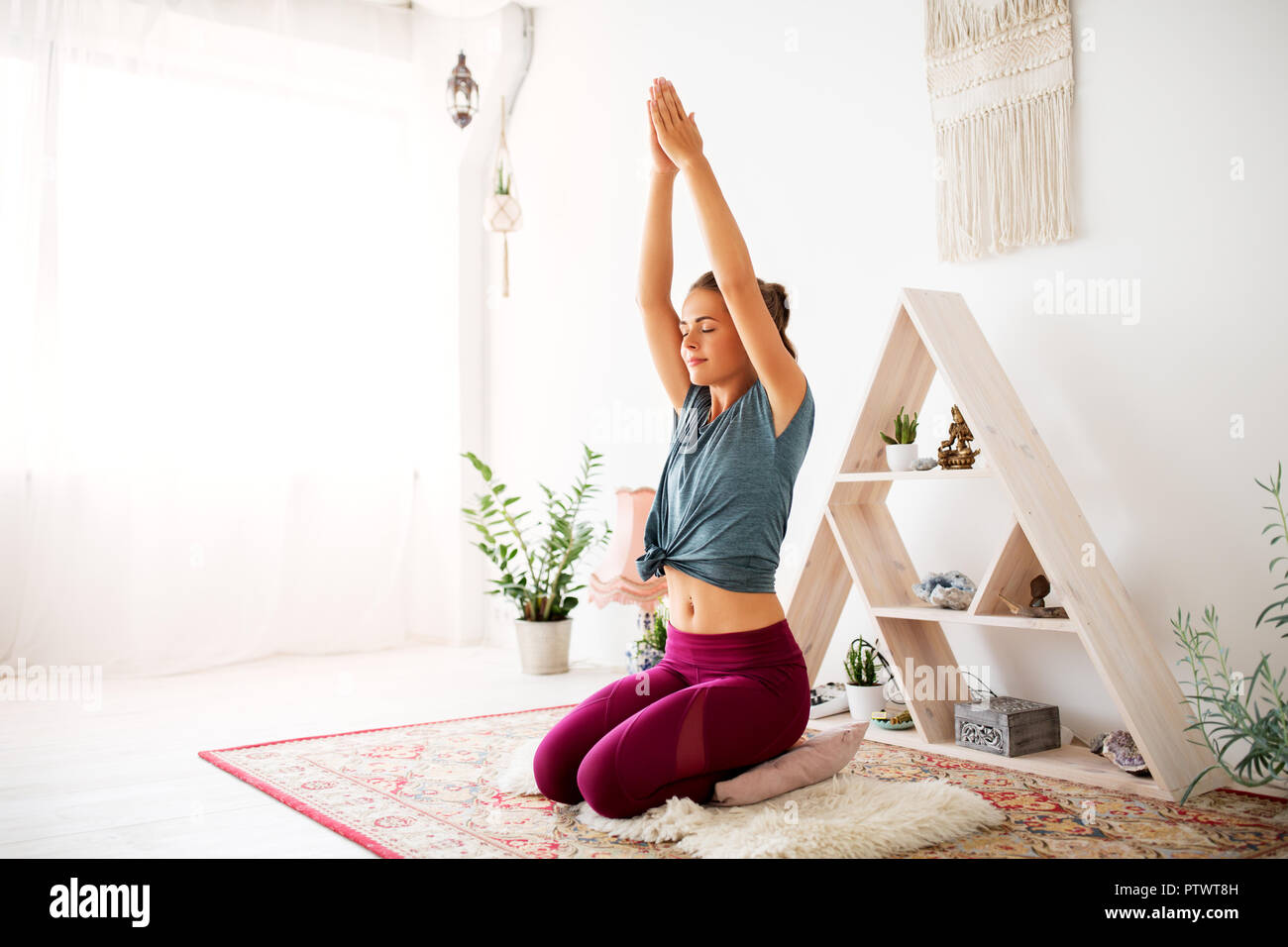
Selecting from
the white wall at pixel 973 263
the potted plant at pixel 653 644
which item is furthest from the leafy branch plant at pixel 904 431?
the potted plant at pixel 653 644

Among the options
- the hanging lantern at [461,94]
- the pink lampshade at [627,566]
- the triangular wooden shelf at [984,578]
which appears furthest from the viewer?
the hanging lantern at [461,94]

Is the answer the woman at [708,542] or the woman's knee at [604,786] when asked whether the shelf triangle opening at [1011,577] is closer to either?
the woman at [708,542]

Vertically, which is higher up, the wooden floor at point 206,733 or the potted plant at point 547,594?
the potted plant at point 547,594

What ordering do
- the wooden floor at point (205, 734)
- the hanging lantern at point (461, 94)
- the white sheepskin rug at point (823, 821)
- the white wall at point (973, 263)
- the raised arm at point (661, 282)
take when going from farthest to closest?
the hanging lantern at point (461, 94)
the white wall at point (973, 263)
the raised arm at point (661, 282)
the wooden floor at point (205, 734)
the white sheepskin rug at point (823, 821)

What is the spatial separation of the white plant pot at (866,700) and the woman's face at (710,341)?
1.19 meters

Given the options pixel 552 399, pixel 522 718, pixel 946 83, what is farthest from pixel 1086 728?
pixel 552 399

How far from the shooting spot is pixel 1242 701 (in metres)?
2.31

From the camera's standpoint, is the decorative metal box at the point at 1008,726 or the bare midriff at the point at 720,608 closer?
the bare midriff at the point at 720,608

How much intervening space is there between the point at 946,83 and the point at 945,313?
76 centimetres

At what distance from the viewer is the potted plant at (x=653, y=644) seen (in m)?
3.47

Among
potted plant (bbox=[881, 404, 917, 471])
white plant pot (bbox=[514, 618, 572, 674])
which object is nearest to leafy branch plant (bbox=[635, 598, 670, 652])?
white plant pot (bbox=[514, 618, 572, 674])

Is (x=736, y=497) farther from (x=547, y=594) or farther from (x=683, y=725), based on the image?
(x=547, y=594)

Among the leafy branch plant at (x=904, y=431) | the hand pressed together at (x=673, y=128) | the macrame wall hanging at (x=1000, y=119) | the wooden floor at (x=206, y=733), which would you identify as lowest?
the wooden floor at (x=206, y=733)

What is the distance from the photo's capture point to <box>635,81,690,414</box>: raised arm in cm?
206
